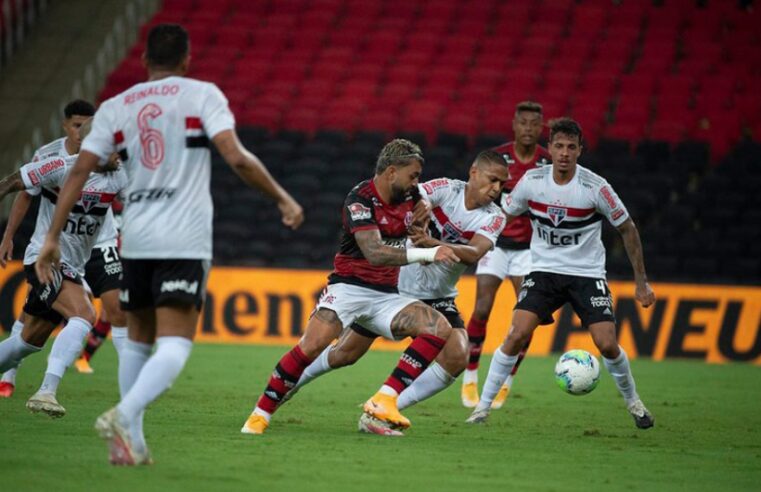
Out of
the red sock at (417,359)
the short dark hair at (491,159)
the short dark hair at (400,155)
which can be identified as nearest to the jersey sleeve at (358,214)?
the short dark hair at (400,155)

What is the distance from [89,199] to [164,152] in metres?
3.59

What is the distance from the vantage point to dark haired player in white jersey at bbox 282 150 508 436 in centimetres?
888

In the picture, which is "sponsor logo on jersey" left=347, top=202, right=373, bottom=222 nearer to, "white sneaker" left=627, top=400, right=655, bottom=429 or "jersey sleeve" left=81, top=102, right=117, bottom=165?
"jersey sleeve" left=81, top=102, right=117, bottom=165

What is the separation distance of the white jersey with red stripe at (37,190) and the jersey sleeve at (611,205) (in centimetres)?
426

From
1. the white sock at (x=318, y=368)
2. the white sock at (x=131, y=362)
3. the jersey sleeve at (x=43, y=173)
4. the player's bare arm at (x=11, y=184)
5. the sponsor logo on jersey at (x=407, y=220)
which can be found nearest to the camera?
the white sock at (x=131, y=362)

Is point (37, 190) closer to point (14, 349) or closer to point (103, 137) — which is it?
point (14, 349)

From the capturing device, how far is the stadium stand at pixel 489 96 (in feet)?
63.7

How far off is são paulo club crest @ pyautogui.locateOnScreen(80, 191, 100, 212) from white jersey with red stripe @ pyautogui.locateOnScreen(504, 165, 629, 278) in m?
3.49

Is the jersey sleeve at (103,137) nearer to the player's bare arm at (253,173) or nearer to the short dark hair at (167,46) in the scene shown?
the short dark hair at (167,46)

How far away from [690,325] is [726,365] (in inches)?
32.4

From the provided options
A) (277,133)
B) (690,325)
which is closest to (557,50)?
(277,133)

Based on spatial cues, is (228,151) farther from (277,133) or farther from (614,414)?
(277,133)

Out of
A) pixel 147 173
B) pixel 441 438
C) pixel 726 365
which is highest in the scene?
pixel 147 173

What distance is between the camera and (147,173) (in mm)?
6531
